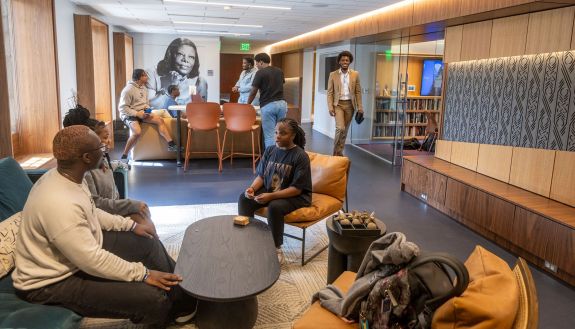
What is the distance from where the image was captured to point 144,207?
9.46 ft

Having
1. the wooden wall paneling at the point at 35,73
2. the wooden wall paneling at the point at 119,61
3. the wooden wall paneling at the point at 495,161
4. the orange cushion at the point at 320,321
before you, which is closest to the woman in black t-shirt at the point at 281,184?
the orange cushion at the point at 320,321

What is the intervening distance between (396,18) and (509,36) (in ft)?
6.57

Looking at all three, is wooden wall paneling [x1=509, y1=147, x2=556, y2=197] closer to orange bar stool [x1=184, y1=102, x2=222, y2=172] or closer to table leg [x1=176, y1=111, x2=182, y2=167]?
orange bar stool [x1=184, y1=102, x2=222, y2=172]

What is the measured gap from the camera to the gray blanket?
1.60 metres

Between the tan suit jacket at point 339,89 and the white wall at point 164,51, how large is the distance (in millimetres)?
7293

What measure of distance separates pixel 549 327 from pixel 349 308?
161 centimetres

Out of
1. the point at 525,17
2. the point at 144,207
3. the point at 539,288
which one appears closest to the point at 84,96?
the point at 144,207

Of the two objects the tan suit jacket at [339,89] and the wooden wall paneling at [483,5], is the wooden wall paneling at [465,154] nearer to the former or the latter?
the wooden wall paneling at [483,5]

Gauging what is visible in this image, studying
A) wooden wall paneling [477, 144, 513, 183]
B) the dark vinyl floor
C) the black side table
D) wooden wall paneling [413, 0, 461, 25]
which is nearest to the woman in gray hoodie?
the dark vinyl floor

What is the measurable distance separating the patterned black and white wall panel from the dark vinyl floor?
1.05 m

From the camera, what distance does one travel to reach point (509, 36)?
4266 millimetres

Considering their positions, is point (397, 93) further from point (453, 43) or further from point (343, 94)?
point (453, 43)

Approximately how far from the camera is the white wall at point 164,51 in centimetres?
1249

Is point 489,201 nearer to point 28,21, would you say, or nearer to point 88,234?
point 88,234
